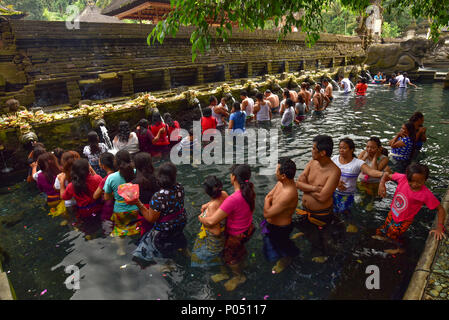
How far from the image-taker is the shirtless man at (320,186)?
3916mm

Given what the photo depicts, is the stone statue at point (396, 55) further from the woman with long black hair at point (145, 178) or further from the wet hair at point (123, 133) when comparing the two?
the woman with long black hair at point (145, 178)

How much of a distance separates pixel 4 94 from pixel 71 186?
24.2 feet

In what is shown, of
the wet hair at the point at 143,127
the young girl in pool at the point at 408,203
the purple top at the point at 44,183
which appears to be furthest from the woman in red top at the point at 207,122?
the young girl in pool at the point at 408,203

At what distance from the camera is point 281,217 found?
3.86m

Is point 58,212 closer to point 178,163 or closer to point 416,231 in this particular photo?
point 178,163

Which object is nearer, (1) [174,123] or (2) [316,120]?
(1) [174,123]

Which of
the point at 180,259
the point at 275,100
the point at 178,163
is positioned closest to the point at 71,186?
the point at 180,259

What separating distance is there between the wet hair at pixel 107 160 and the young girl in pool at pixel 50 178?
61.9 inches

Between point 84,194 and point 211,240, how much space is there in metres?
2.52

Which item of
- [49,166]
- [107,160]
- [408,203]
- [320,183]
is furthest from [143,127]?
[408,203]

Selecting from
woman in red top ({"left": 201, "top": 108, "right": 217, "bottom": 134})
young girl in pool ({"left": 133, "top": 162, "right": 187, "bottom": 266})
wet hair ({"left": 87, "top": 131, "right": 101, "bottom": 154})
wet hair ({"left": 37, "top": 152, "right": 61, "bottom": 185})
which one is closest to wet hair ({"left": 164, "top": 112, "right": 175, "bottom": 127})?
woman in red top ({"left": 201, "top": 108, "right": 217, "bottom": 134})

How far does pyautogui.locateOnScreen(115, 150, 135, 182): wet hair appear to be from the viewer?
4.12 metres

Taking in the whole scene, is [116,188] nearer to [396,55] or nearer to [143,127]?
[143,127]
